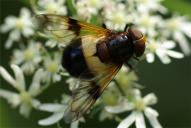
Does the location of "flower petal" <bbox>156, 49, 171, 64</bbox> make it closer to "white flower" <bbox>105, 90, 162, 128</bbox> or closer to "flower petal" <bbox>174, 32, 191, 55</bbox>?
"white flower" <bbox>105, 90, 162, 128</bbox>

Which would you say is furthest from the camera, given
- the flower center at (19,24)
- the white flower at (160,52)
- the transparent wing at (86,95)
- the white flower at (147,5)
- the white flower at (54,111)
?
the flower center at (19,24)

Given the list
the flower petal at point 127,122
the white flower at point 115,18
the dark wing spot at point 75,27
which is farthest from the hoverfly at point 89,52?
the flower petal at point 127,122

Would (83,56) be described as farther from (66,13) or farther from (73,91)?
(66,13)

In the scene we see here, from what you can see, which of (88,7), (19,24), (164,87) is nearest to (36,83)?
(88,7)

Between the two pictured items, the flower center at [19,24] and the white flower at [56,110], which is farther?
the flower center at [19,24]

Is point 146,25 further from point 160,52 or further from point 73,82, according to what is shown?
point 73,82

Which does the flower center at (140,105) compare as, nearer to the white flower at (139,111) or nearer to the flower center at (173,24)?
the white flower at (139,111)

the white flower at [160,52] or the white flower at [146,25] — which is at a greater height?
the white flower at [146,25]
